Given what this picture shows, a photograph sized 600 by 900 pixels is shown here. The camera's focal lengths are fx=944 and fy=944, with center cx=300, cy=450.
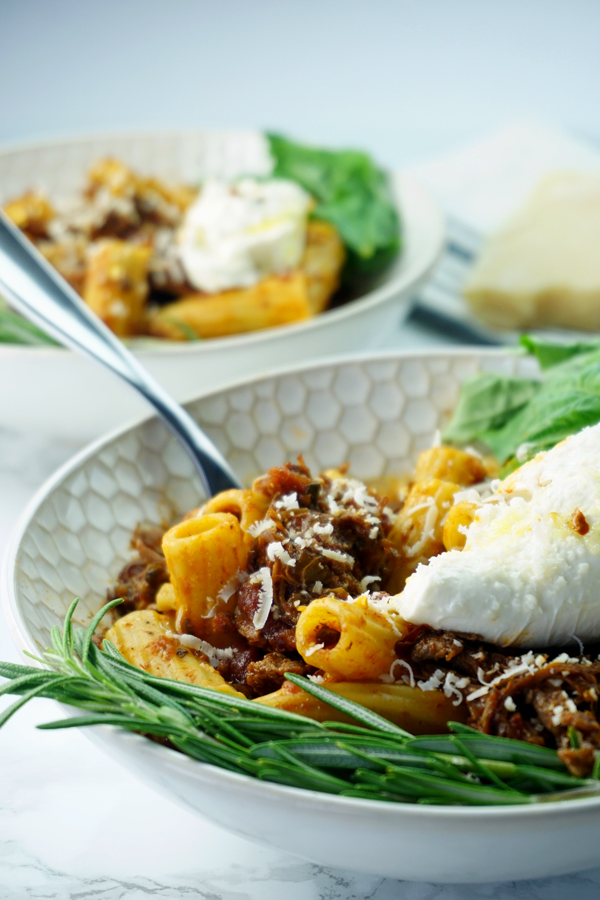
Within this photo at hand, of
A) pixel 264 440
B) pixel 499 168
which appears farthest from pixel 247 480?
pixel 499 168

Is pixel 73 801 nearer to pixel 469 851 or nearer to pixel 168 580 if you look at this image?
pixel 168 580

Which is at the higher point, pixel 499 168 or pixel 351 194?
pixel 351 194

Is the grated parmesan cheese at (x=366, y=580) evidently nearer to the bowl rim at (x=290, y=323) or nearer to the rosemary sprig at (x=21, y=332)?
the bowl rim at (x=290, y=323)

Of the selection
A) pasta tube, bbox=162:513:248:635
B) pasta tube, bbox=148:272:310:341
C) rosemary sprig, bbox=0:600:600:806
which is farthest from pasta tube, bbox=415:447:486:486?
pasta tube, bbox=148:272:310:341

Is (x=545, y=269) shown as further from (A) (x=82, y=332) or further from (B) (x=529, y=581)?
(B) (x=529, y=581)

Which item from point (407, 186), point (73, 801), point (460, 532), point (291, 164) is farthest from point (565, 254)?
point (73, 801)

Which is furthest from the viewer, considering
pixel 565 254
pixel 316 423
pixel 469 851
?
pixel 565 254
